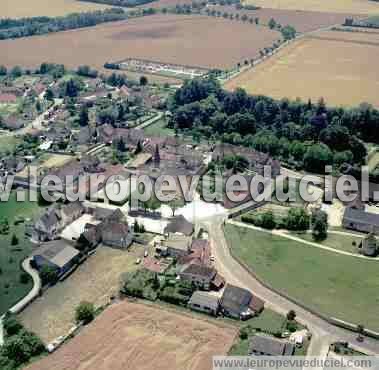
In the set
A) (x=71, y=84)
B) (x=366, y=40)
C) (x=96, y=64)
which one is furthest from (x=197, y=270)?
(x=366, y=40)

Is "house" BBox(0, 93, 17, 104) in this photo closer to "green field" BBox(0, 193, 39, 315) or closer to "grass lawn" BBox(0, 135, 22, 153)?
"grass lawn" BBox(0, 135, 22, 153)

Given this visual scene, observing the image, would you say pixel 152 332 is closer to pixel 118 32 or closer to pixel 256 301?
pixel 256 301

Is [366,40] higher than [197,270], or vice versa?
[366,40]

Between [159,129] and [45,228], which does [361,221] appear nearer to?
[45,228]

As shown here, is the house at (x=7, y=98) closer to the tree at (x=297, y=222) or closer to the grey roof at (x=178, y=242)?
the grey roof at (x=178, y=242)

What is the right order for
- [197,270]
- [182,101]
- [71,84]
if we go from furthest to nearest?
1. [71,84]
2. [182,101]
3. [197,270]

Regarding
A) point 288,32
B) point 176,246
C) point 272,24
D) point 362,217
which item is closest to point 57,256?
point 176,246

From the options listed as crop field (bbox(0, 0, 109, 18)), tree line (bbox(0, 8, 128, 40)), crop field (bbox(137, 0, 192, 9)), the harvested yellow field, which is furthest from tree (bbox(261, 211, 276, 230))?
crop field (bbox(137, 0, 192, 9))
